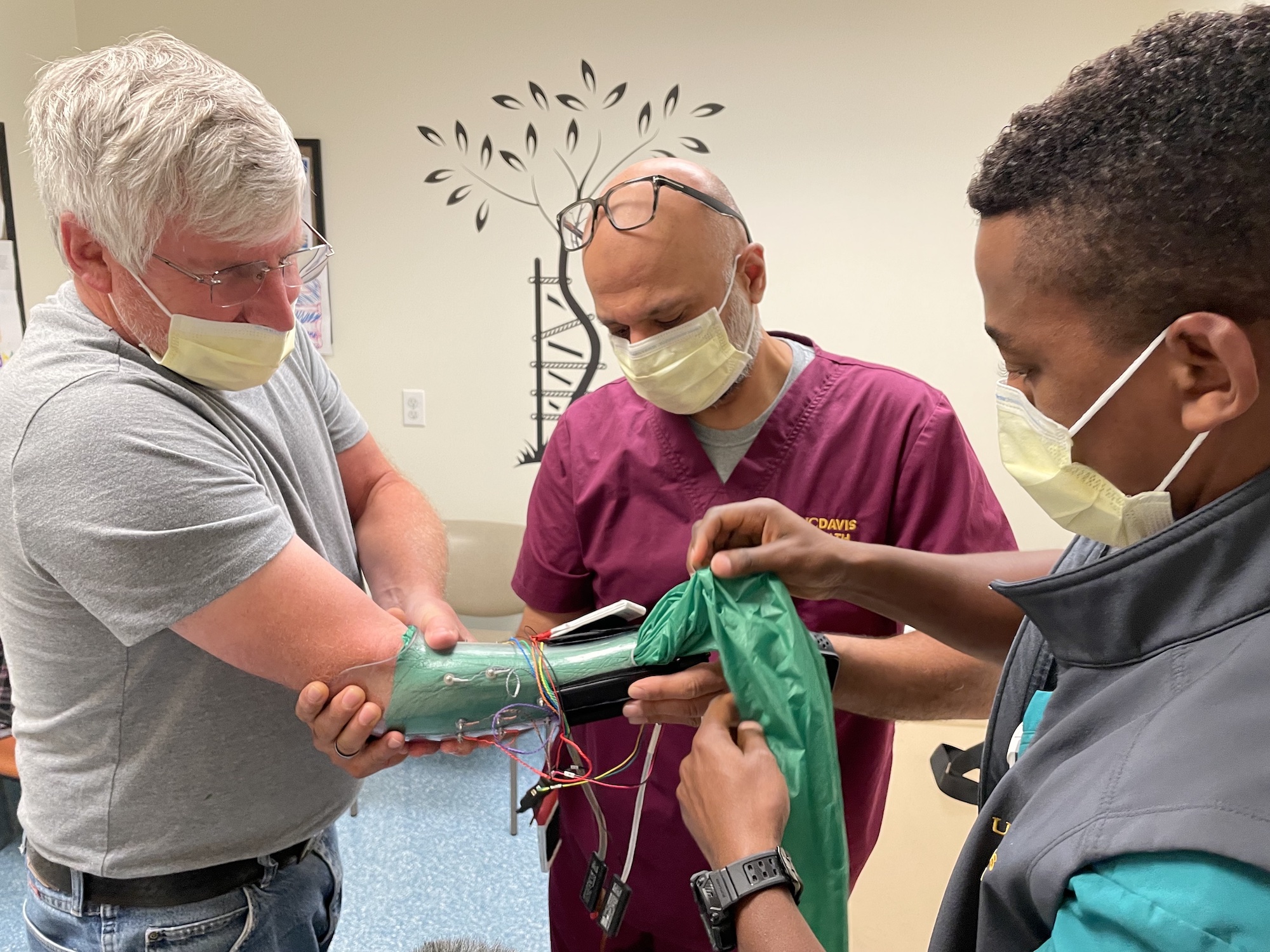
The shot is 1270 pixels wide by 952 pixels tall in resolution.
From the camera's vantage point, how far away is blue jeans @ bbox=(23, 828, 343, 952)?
103cm

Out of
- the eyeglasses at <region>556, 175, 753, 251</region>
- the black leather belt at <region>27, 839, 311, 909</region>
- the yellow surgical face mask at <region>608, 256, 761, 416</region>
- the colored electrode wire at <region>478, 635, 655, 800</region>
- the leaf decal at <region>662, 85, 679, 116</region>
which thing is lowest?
the black leather belt at <region>27, 839, 311, 909</region>

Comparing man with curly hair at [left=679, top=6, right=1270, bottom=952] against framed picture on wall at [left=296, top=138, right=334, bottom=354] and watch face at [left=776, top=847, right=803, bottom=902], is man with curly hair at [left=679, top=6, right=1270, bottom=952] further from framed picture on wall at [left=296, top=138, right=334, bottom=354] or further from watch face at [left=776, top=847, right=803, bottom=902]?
framed picture on wall at [left=296, top=138, right=334, bottom=354]

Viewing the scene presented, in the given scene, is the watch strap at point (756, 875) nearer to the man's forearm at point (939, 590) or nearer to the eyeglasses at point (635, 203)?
the man's forearm at point (939, 590)

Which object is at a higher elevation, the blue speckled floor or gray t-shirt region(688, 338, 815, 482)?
gray t-shirt region(688, 338, 815, 482)

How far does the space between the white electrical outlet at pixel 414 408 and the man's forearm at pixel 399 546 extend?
1.99 meters

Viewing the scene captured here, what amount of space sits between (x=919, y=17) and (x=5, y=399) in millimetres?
2851

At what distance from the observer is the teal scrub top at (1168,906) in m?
0.51

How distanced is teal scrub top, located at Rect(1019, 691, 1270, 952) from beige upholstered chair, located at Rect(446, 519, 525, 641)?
2.70 metres

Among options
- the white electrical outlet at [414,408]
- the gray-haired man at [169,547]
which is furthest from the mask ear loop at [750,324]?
the white electrical outlet at [414,408]

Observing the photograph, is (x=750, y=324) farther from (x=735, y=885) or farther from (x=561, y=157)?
(x=561, y=157)

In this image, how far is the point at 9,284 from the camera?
291 centimetres

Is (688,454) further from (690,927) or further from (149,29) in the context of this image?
(149,29)

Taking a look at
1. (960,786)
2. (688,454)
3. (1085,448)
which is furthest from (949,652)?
(960,786)

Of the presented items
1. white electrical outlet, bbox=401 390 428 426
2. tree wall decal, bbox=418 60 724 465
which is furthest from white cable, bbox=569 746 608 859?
white electrical outlet, bbox=401 390 428 426
